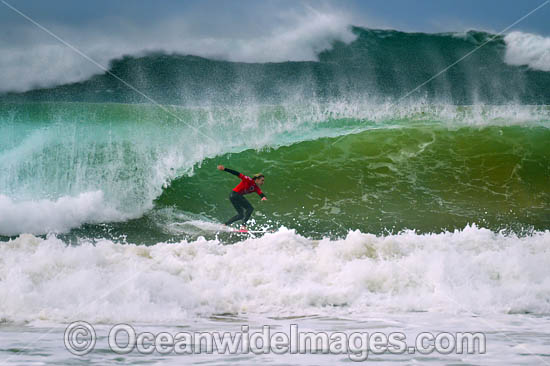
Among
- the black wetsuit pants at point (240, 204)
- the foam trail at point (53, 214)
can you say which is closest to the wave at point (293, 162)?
the foam trail at point (53, 214)

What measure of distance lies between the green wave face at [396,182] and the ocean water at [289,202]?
0.04 meters

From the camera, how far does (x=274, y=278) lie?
264 inches

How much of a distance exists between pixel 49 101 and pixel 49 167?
462 centimetres

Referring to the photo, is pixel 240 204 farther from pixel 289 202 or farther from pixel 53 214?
pixel 53 214

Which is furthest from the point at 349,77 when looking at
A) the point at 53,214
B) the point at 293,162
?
the point at 53,214

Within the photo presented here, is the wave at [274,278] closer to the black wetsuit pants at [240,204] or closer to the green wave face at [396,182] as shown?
the black wetsuit pants at [240,204]

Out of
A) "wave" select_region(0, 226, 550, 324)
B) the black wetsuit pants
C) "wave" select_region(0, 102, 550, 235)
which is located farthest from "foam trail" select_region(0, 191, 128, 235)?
the black wetsuit pants

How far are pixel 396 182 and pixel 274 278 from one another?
6.14 metres

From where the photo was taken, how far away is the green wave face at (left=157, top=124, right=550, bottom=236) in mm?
10945

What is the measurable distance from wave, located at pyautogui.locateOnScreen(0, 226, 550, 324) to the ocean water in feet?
0.09

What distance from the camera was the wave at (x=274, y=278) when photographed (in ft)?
19.2

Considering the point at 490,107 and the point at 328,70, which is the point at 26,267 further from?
the point at 328,70

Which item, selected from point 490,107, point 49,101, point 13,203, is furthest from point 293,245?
point 49,101

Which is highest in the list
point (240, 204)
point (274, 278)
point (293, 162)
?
point (293, 162)
